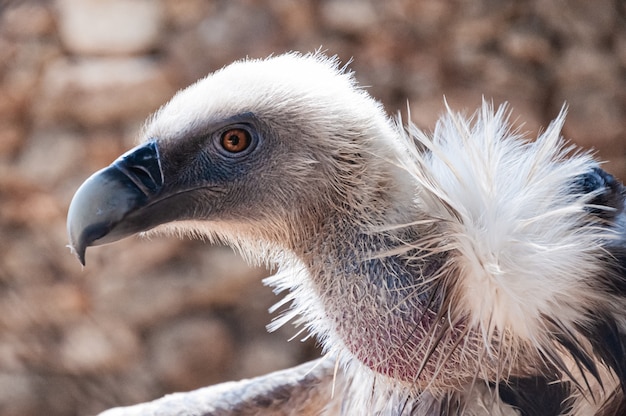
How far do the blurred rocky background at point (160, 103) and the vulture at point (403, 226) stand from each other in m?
1.76

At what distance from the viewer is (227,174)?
0.99 meters

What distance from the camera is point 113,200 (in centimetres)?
92

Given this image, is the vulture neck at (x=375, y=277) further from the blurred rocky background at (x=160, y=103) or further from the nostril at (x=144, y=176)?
the blurred rocky background at (x=160, y=103)

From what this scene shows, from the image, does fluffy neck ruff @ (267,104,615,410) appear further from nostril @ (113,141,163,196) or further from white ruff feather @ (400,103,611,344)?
nostril @ (113,141,163,196)

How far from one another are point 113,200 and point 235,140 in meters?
0.16

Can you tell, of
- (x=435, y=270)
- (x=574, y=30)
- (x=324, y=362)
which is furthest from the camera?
(x=574, y=30)

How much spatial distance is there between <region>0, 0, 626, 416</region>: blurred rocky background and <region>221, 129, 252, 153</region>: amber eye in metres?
1.78

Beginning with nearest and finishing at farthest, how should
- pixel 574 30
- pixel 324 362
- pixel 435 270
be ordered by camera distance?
pixel 435 270 < pixel 324 362 < pixel 574 30

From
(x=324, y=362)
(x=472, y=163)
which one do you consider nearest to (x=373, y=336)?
(x=472, y=163)

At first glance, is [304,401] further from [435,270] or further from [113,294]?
[113,294]

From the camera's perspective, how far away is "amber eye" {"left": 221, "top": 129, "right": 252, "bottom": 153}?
99 centimetres

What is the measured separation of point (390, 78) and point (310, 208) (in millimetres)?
1871

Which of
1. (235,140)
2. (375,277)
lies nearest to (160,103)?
(235,140)

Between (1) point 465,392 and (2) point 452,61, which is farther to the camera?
(2) point 452,61
